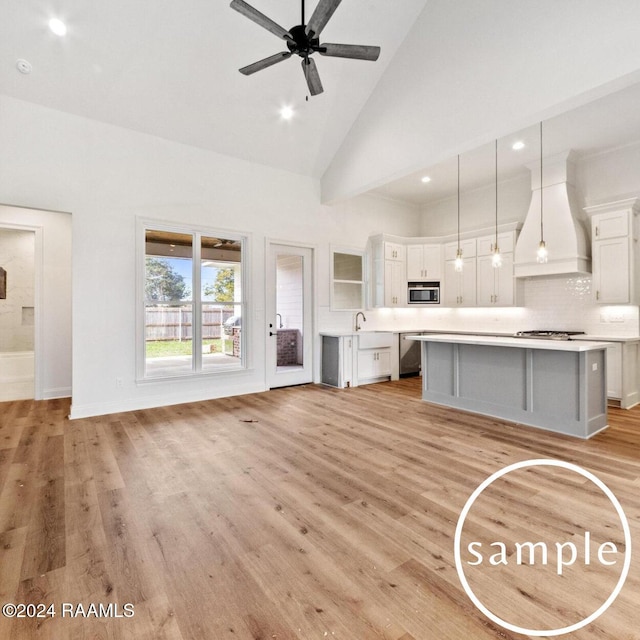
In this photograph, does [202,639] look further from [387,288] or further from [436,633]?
[387,288]

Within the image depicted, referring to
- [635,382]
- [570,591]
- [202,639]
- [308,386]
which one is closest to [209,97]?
[308,386]

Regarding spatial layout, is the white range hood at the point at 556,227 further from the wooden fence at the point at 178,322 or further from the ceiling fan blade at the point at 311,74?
the wooden fence at the point at 178,322

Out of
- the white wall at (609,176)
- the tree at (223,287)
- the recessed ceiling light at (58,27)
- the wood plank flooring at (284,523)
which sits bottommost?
the wood plank flooring at (284,523)

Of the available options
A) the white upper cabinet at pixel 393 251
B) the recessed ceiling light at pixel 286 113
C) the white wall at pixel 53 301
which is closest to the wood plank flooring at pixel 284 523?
the white wall at pixel 53 301

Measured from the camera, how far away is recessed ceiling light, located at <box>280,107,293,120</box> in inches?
199

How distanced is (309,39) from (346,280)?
4.22 meters

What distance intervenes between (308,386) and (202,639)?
4.87 m

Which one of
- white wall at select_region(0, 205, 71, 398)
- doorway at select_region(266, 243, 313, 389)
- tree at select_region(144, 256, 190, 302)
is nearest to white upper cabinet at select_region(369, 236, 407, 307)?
doorway at select_region(266, 243, 313, 389)

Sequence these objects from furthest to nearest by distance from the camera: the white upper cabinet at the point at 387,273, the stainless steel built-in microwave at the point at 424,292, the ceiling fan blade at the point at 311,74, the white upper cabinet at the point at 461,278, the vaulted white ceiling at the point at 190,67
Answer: the stainless steel built-in microwave at the point at 424,292
the white upper cabinet at the point at 387,273
the white upper cabinet at the point at 461,278
the vaulted white ceiling at the point at 190,67
the ceiling fan blade at the point at 311,74

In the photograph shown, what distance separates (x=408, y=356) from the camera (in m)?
7.34

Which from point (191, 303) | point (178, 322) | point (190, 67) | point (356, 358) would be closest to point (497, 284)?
point (356, 358)

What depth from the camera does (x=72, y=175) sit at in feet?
14.4

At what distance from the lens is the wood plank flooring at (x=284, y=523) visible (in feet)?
4.92

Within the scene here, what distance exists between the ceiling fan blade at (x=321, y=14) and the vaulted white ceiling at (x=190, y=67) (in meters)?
1.45
